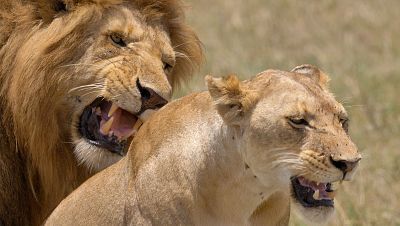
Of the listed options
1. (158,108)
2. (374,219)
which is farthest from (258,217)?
(374,219)

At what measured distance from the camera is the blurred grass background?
650cm

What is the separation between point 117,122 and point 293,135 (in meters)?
1.33

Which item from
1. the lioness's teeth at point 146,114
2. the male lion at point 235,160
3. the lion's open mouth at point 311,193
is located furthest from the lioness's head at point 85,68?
the lion's open mouth at point 311,193

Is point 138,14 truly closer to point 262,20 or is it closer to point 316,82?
point 316,82

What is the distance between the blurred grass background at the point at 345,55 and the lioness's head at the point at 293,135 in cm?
188

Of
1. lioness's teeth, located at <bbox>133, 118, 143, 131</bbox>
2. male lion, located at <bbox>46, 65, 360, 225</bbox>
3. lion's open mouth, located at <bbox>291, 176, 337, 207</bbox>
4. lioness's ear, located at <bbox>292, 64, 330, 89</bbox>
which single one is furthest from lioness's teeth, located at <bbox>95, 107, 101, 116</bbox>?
lion's open mouth, located at <bbox>291, 176, 337, 207</bbox>

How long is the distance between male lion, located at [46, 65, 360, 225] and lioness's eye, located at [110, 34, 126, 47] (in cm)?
88

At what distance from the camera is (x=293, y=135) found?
3830mm

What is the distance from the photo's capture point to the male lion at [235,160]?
3832 millimetres

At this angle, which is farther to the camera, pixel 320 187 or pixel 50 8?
pixel 50 8

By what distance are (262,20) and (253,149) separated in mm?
7407

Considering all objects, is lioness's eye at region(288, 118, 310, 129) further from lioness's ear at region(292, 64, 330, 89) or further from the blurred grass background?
the blurred grass background

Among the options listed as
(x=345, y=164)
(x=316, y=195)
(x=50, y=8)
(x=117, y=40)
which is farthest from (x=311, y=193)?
(x=50, y=8)

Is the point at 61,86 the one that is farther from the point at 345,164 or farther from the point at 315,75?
the point at 345,164
